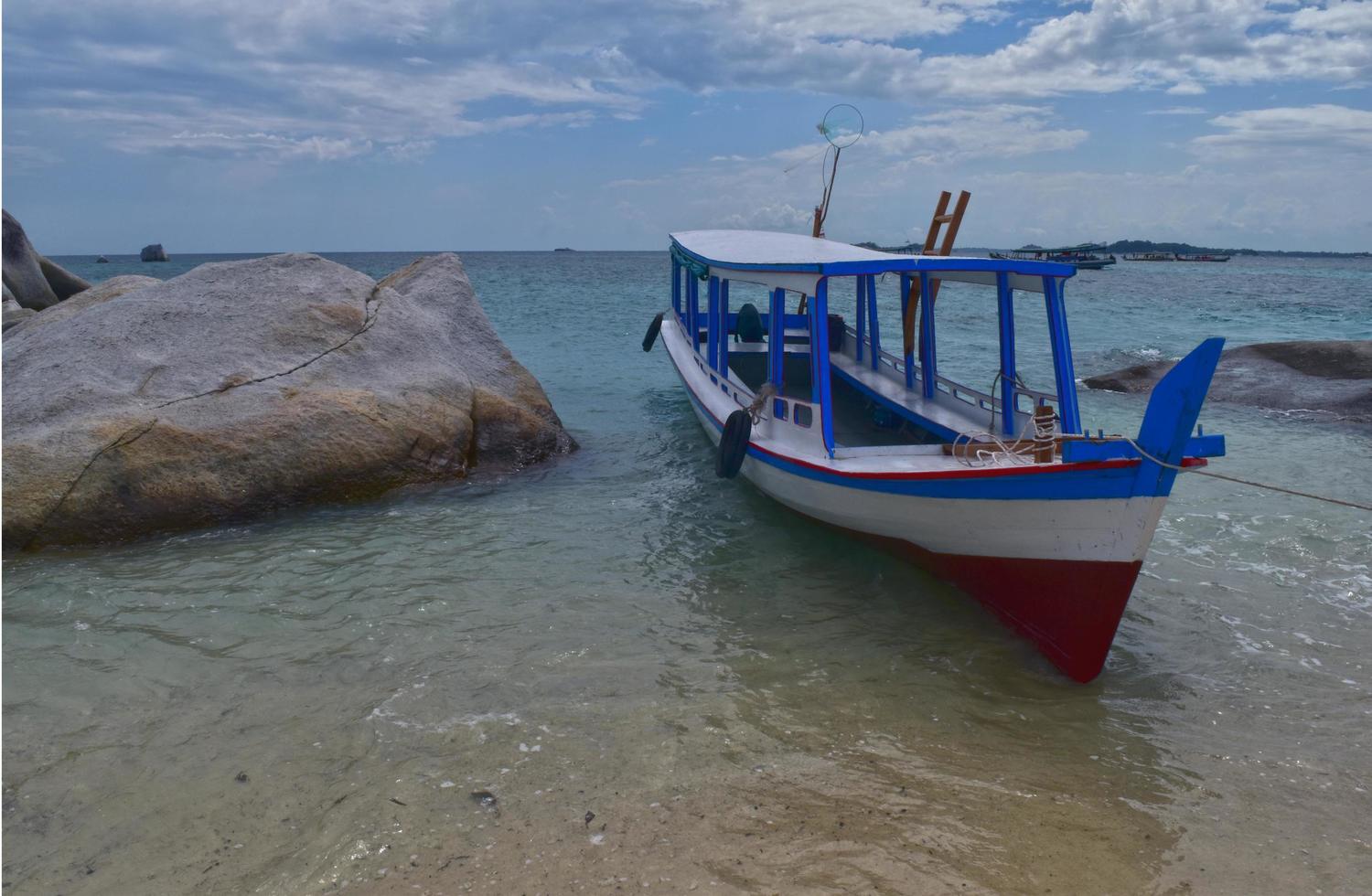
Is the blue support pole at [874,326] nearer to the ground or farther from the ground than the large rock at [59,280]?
nearer to the ground

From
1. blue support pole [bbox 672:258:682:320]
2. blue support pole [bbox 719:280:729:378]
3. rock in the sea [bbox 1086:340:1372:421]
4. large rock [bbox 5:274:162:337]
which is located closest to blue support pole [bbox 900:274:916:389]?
blue support pole [bbox 719:280:729:378]

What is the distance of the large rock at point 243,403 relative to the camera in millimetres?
8305

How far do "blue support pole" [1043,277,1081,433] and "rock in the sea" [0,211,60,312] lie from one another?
2272 cm

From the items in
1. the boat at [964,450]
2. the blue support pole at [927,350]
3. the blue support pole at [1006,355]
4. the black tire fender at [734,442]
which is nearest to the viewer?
the boat at [964,450]

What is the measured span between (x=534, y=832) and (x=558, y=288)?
51.5 metres

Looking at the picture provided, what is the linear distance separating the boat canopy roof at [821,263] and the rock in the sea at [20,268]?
686 inches

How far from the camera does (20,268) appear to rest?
21.2m

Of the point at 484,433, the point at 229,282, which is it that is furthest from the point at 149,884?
the point at 229,282

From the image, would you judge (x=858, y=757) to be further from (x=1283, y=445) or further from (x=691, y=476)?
(x=1283, y=445)

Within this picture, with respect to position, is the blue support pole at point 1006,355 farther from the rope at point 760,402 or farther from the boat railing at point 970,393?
the rope at point 760,402

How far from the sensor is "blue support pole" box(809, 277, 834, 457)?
26.3ft

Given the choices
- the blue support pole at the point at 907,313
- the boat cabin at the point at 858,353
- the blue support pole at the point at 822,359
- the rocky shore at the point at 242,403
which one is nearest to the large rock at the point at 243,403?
the rocky shore at the point at 242,403

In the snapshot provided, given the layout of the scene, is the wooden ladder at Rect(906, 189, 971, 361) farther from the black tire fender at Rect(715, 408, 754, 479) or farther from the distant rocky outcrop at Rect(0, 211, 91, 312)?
the distant rocky outcrop at Rect(0, 211, 91, 312)

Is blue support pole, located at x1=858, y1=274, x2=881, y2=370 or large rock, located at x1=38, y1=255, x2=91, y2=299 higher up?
large rock, located at x1=38, y1=255, x2=91, y2=299
